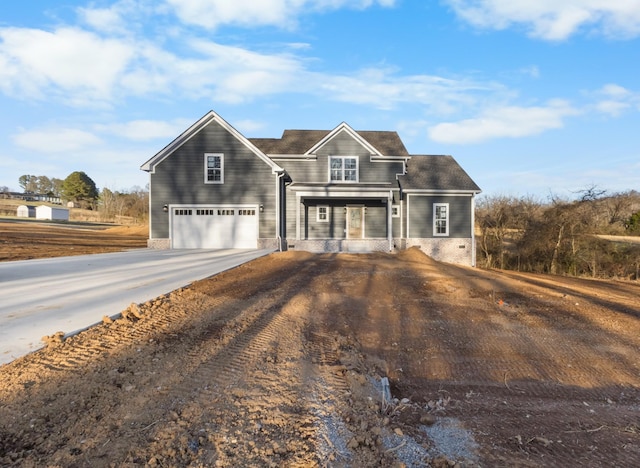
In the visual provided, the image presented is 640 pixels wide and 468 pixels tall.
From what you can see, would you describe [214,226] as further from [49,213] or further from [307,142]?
[49,213]

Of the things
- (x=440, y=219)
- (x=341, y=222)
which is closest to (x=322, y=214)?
(x=341, y=222)

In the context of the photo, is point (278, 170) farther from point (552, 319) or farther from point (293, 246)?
point (552, 319)

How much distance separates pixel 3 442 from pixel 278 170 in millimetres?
16796

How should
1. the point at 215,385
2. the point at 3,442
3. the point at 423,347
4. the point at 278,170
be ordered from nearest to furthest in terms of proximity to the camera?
the point at 3,442, the point at 215,385, the point at 423,347, the point at 278,170

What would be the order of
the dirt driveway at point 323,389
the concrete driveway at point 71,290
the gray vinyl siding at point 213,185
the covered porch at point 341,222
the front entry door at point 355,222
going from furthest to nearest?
the front entry door at point 355,222
the covered porch at point 341,222
the gray vinyl siding at point 213,185
the concrete driveway at point 71,290
the dirt driveway at point 323,389

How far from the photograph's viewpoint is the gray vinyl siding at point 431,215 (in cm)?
2206

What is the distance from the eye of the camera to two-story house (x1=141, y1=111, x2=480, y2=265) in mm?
19078

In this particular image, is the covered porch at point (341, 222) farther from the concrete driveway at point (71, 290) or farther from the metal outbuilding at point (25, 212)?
the metal outbuilding at point (25, 212)

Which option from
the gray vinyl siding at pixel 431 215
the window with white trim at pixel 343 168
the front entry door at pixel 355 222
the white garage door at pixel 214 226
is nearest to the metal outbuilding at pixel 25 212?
the white garage door at pixel 214 226

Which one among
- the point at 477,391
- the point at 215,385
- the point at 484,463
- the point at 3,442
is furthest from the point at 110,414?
the point at 477,391

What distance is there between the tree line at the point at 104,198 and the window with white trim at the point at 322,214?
41292 millimetres

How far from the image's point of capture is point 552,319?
7285 mm

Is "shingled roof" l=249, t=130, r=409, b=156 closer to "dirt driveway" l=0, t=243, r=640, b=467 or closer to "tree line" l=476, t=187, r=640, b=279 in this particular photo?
"tree line" l=476, t=187, r=640, b=279

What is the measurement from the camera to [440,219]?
22.2 metres
